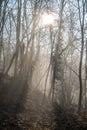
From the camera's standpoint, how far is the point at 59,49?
27562 mm

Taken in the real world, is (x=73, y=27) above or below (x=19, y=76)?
above

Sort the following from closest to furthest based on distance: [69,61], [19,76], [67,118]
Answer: [67,118]
[19,76]
[69,61]

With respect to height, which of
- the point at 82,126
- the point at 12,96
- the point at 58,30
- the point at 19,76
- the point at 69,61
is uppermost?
the point at 58,30

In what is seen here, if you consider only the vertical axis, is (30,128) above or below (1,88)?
below

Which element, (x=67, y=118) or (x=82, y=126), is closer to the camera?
A: (x=82, y=126)

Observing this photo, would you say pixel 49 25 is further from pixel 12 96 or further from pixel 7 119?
pixel 7 119

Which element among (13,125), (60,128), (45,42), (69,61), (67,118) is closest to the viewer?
(13,125)

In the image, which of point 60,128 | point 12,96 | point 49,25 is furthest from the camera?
point 49,25

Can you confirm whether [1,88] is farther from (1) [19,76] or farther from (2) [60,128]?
(2) [60,128]

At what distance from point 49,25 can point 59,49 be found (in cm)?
275

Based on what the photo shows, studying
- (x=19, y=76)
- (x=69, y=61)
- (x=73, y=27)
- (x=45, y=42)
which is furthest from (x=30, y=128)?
(x=69, y=61)

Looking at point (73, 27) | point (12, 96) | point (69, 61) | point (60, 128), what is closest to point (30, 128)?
point (60, 128)

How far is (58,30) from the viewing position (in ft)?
91.2

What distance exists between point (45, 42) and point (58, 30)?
529 cm
